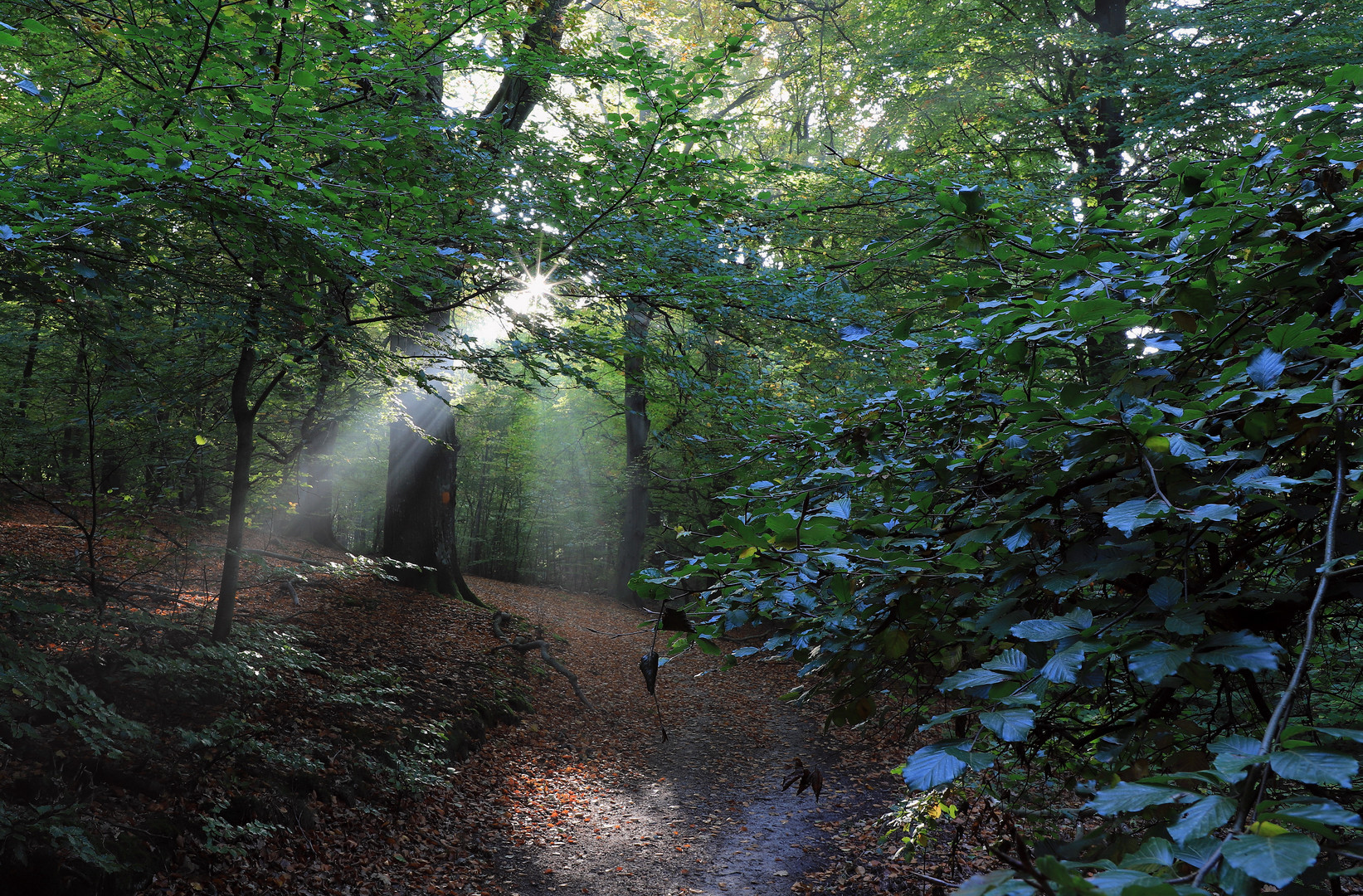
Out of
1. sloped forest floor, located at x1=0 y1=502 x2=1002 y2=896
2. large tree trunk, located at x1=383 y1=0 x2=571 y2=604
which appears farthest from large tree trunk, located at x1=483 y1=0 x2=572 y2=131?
sloped forest floor, located at x1=0 y1=502 x2=1002 y2=896

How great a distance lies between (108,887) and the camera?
4.05 m

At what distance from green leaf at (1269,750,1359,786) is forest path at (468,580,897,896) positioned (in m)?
2.78

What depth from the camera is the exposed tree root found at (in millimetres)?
10695

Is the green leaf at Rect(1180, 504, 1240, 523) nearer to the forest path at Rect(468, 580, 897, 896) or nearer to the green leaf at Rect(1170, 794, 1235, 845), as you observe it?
the green leaf at Rect(1170, 794, 1235, 845)

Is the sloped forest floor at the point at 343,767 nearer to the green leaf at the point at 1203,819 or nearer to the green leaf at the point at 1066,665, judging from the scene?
the green leaf at the point at 1066,665

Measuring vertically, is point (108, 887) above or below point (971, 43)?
below

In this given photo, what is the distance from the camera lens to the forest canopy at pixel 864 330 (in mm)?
1344

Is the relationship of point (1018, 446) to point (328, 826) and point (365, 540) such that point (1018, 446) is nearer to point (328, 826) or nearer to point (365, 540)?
point (328, 826)

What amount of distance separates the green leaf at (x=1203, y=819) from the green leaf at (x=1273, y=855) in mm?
26

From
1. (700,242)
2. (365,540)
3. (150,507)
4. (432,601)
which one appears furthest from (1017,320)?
(365,540)

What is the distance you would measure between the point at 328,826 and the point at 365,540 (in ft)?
81.4

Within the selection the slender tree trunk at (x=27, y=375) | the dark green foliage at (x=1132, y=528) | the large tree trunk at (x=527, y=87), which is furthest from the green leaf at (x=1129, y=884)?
the slender tree trunk at (x=27, y=375)

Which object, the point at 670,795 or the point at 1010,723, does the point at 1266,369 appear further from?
the point at 670,795

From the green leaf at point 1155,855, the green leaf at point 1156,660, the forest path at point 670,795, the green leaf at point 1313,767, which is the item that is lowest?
the forest path at point 670,795
